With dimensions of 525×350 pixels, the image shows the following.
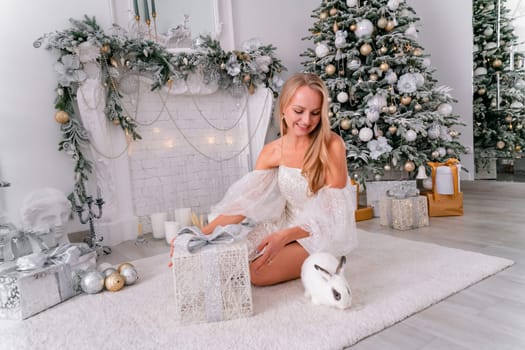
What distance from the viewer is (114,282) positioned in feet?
6.36

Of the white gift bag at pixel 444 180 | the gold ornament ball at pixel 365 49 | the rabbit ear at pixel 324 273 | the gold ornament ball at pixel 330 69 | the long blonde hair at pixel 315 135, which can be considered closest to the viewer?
the rabbit ear at pixel 324 273

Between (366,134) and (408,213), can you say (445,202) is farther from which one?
(366,134)

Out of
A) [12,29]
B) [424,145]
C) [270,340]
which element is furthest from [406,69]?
[12,29]

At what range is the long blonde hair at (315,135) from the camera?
1785mm

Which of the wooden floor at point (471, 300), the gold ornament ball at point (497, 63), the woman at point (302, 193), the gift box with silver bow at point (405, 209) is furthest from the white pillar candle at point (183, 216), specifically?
the gold ornament ball at point (497, 63)

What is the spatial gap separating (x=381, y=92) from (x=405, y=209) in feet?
3.22

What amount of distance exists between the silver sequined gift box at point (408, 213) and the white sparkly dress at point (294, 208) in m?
0.99

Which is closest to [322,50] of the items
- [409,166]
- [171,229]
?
[409,166]

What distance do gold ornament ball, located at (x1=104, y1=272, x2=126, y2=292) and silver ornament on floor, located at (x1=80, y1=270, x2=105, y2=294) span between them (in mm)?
28

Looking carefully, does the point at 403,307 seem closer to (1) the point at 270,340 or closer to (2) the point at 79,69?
(1) the point at 270,340

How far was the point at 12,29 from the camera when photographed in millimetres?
2617

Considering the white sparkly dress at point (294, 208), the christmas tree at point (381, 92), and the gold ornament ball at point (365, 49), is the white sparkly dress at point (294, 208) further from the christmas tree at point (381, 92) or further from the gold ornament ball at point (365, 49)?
the gold ornament ball at point (365, 49)

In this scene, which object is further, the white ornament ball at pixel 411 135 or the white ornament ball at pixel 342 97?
the white ornament ball at pixel 342 97

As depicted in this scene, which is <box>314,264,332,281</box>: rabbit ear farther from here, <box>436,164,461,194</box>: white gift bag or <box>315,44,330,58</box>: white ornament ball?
<box>315,44,330,58</box>: white ornament ball
